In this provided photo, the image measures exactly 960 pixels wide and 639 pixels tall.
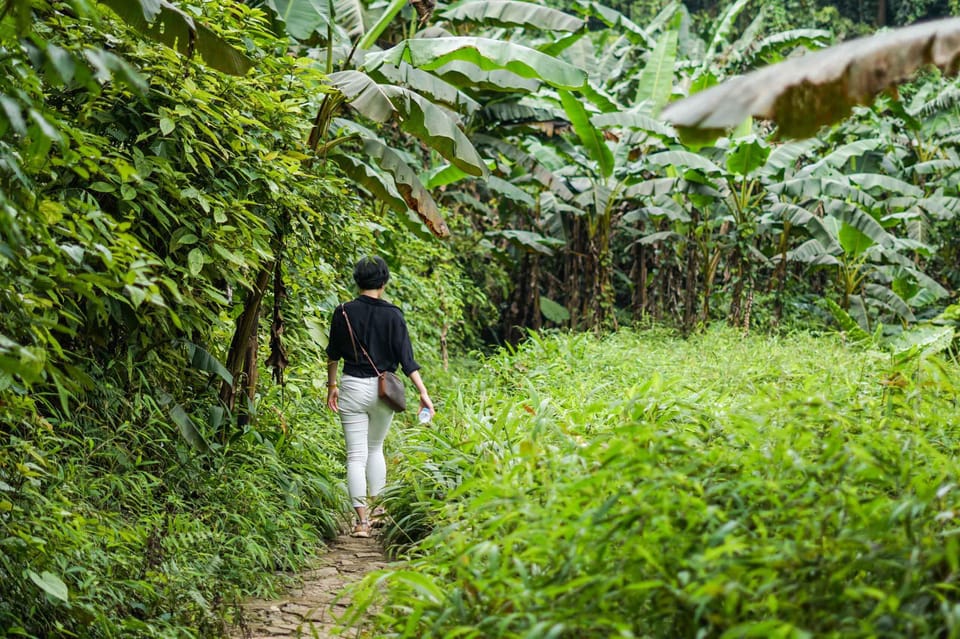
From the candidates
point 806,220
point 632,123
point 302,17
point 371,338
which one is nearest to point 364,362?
point 371,338

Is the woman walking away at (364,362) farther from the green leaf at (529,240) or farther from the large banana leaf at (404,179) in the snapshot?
the green leaf at (529,240)

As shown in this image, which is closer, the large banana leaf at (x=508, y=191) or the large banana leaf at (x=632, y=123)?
the large banana leaf at (x=632, y=123)

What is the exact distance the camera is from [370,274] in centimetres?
575

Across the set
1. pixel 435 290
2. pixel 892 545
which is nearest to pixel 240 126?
pixel 892 545

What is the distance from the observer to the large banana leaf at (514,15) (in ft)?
34.4

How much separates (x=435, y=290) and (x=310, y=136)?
570 centimetres

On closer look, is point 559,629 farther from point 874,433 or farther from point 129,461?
point 129,461

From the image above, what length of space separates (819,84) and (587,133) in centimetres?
937

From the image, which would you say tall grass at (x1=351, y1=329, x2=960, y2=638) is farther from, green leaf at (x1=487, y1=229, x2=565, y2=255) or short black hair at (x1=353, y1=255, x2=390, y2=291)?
green leaf at (x1=487, y1=229, x2=565, y2=255)

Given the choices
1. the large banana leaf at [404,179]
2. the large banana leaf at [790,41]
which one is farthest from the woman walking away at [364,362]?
the large banana leaf at [790,41]

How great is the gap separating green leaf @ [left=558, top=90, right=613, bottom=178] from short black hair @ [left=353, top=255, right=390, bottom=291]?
6.23 m

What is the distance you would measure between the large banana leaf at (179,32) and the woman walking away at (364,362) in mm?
1613

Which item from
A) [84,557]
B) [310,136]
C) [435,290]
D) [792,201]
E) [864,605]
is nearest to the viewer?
[864,605]

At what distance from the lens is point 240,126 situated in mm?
4918
